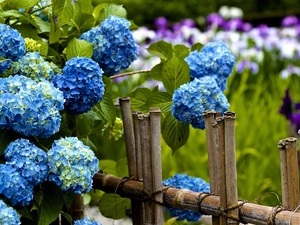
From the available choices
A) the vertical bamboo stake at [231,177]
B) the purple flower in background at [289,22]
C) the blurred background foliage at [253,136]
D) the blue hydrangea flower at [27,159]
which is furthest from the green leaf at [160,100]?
the purple flower in background at [289,22]

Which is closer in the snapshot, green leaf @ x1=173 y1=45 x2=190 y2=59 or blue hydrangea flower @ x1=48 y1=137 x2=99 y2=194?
blue hydrangea flower @ x1=48 y1=137 x2=99 y2=194

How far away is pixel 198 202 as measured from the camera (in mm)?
1591

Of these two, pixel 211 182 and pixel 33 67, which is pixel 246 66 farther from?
pixel 33 67

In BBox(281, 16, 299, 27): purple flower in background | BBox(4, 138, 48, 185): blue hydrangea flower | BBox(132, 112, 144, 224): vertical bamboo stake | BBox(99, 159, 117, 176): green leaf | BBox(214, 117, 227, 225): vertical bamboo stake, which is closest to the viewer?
BBox(4, 138, 48, 185): blue hydrangea flower

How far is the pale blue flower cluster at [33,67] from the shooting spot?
1.55 metres

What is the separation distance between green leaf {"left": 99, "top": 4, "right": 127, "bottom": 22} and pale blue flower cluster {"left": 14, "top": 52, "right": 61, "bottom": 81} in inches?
12.9

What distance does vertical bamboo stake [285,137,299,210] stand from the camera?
4.66 feet

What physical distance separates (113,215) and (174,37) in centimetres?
448

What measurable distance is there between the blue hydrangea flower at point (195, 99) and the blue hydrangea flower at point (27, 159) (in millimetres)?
402

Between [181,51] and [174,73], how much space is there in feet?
0.57

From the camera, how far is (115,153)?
4215mm

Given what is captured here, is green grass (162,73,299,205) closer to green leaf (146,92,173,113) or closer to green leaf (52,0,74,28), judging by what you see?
green leaf (146,92,173,113)

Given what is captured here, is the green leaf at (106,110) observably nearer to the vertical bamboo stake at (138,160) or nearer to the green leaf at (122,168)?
the vertical bamboo stake at (138,160)

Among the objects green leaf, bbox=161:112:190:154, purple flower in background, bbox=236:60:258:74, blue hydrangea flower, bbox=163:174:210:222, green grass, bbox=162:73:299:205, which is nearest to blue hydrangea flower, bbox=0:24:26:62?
green leaf, bbox=161:112:190:154
